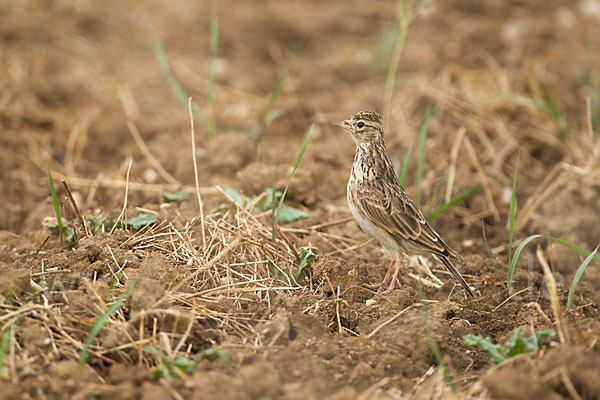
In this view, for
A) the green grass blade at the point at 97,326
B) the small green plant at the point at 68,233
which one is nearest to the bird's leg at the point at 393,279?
the green grass blade at the point at 97,326

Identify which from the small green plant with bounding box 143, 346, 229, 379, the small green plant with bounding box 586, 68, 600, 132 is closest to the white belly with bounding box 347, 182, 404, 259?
the small green plant with bounding box 143, 346, 229, 379

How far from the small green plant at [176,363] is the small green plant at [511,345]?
4.60 feet

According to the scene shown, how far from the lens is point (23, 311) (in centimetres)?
370

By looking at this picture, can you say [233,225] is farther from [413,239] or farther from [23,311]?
[23,311]

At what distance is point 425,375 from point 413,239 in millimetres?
1211

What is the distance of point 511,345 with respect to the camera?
3678 mm

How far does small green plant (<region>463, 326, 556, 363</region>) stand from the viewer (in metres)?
3.65

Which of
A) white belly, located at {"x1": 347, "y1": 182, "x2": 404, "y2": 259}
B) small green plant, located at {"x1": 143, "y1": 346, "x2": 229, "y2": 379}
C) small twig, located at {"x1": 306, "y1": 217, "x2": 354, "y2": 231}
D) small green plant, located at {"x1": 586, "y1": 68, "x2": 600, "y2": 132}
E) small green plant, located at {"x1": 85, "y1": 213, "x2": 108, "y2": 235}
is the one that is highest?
small green plant, located at {"x1": 586, "y1": 68, "x2": 600, "y2": 132}

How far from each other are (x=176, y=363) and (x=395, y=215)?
2062mm

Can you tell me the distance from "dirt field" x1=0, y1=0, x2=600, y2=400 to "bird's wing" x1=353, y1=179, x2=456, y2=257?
36 centimetres

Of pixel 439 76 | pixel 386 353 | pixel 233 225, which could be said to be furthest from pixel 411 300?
pixel 439 76

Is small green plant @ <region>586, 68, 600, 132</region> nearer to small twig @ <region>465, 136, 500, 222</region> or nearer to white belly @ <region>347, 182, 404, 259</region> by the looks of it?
small twig @ <region>465, 136, 500, 222</region>

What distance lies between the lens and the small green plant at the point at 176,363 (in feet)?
11.3

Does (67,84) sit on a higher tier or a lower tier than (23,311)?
higher
